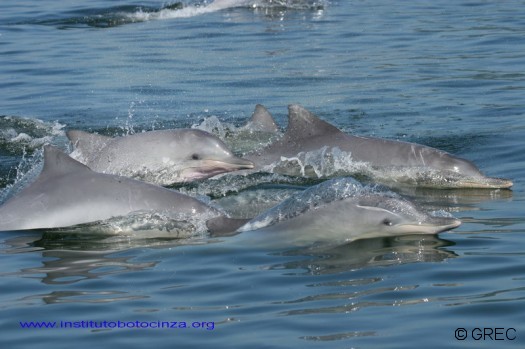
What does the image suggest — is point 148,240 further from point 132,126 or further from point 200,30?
point 200,30

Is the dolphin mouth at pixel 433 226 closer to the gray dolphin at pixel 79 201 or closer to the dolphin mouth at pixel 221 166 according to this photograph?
the gray dolphin at pixel 79 201

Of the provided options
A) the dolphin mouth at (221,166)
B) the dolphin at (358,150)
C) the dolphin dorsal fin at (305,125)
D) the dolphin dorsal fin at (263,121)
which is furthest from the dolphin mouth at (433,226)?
the dolphin dorsal fin at (263,121)

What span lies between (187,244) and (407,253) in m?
2.07

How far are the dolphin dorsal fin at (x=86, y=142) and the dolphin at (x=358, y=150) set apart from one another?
1.96 metres

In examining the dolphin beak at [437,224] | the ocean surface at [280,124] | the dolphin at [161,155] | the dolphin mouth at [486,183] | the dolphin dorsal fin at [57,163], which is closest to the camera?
the ocean surface at [280,124]

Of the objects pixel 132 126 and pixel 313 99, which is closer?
pixel 132 126

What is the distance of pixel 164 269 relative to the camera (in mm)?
10523

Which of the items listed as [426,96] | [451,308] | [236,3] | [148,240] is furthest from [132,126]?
[236,3]

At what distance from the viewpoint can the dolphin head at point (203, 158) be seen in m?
14.4

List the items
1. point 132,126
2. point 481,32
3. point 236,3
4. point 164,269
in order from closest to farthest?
1. point 164,269
2. point 132,126
3. point 481,32
4. point 236,3

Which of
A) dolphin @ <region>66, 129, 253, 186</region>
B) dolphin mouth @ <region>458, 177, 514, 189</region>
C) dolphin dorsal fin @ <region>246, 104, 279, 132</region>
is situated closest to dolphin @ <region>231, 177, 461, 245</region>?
dolphin mouth @ <region>458, 177, 514, 189</region>

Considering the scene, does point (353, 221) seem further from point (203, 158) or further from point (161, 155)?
point (161, 155)

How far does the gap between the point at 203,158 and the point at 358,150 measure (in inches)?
73.9

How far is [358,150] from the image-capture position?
1473 cm
